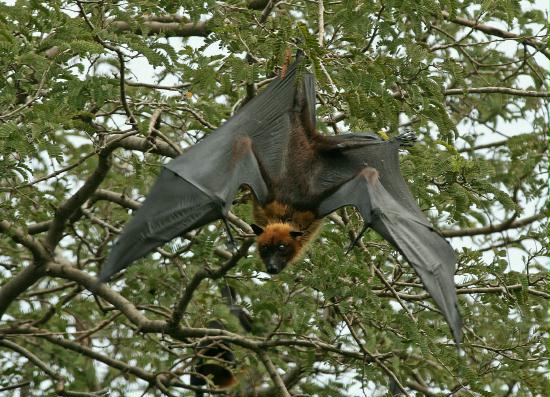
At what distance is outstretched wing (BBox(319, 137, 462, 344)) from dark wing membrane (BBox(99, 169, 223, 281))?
1095mm

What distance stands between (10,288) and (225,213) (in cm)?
338

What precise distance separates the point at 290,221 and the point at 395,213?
1101 millimetres

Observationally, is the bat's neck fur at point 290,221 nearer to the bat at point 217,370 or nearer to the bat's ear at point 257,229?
the bat's ear at point 257,229

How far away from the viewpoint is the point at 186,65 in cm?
662

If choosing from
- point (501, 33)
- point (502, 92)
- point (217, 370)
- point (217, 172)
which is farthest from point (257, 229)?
point (217, 370)

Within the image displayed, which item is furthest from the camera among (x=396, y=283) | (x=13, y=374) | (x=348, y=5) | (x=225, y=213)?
(x=13, y=374)

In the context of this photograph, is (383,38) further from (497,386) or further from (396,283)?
(497,386)

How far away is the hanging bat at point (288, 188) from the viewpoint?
17.2 ft

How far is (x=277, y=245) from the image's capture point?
6.29 m

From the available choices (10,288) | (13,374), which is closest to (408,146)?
(10,288)

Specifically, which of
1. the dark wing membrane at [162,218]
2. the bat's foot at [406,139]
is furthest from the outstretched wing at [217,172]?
the bat's foot at [406,139]

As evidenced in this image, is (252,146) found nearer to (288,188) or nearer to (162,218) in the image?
(288,188)

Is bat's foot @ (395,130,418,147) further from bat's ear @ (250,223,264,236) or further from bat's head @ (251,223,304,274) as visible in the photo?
bat's ear @ (250,223,264,236)

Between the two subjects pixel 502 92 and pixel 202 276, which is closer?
pixel 202 276
